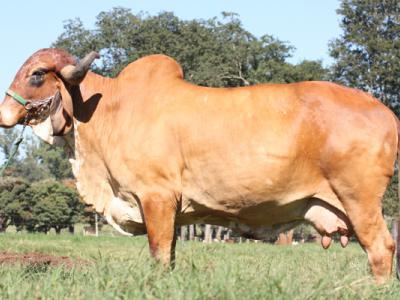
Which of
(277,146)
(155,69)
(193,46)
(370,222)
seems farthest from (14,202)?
(370,222)

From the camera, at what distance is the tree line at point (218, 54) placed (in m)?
43.3

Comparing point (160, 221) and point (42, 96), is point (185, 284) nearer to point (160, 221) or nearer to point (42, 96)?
point (160, 221)

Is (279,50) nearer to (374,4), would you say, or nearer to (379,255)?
(374,4)

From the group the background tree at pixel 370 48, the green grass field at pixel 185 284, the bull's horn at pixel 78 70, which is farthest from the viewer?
the background tree at pixel 370 48

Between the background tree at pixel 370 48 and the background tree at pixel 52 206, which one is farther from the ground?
the background tree at pixel 370 48

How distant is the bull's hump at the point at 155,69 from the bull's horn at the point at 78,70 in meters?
0.38

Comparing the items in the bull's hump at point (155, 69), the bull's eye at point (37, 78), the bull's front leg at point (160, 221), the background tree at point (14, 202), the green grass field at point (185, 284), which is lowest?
the green grass field at point (185, 284)

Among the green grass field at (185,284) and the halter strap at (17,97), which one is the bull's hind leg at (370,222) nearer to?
the green grass field at (185,284)

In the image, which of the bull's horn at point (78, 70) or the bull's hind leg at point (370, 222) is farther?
the bull's horn at point (78, 70)

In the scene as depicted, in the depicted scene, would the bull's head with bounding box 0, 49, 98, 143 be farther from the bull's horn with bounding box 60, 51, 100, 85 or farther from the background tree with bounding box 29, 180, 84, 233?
the background tree with bounding box 29, 180, 84, 233

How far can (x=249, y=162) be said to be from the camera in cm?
695

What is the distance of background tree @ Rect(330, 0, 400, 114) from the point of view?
42688mm

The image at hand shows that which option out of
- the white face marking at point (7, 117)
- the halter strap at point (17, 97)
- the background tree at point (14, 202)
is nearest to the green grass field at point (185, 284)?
the white face marking at point (7, 117)

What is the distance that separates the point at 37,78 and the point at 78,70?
0.47 m
